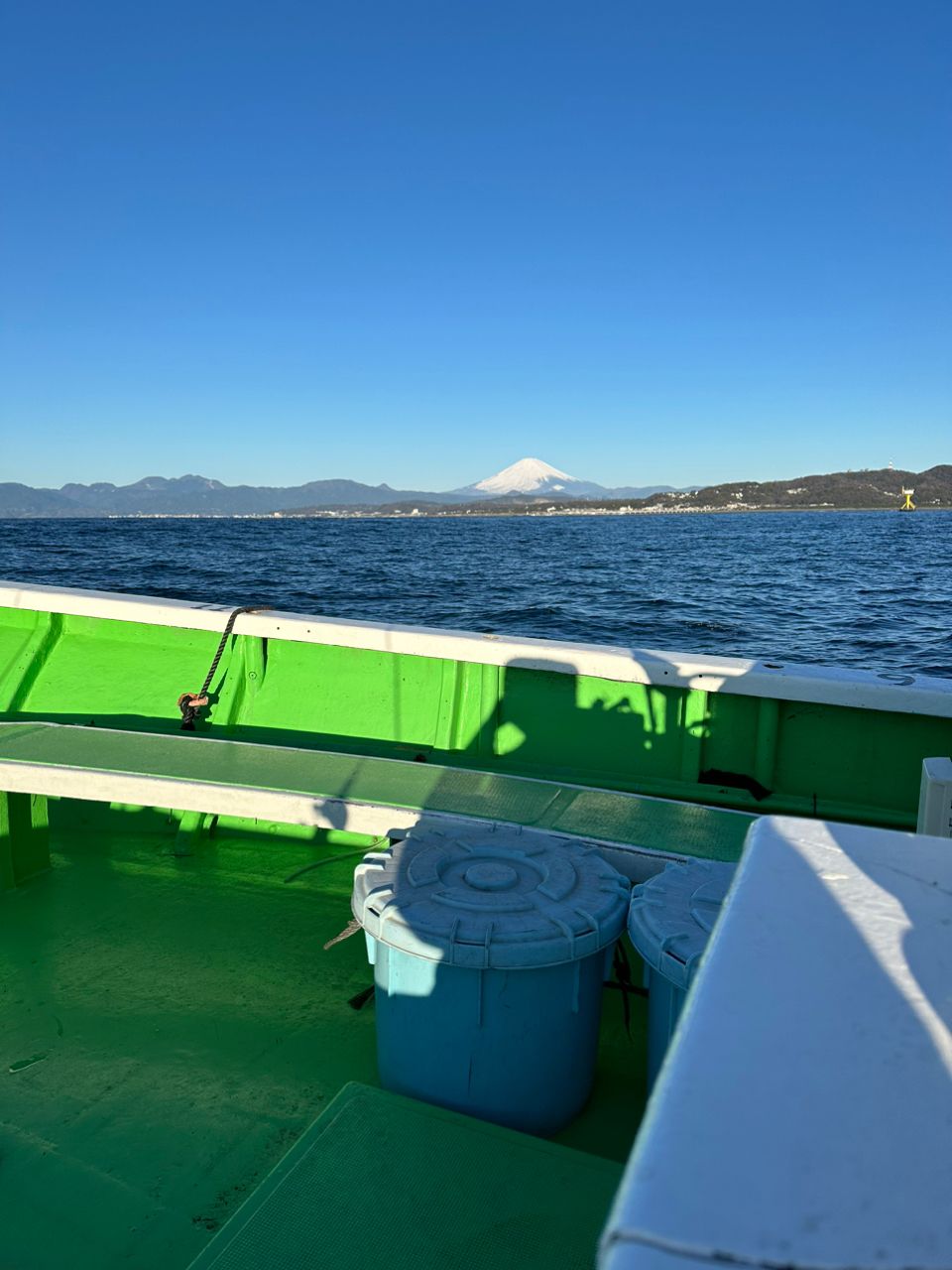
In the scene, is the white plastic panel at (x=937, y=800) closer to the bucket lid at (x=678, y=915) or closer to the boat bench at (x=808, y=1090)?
the bucket lid at (x=678, y=915)

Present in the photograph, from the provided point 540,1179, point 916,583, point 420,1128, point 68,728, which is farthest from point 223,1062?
point 916,583

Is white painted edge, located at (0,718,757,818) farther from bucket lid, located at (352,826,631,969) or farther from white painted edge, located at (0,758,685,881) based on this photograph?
bucket lid, located at (352,826,631,969)

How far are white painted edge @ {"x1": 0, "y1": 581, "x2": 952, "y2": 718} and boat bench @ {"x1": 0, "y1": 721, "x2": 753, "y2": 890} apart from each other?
0.96 meters

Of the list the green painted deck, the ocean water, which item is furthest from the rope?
the ocean water

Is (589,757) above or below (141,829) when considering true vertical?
above

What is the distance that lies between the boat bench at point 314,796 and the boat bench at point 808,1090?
2.15m

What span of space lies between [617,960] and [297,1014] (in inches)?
50.6

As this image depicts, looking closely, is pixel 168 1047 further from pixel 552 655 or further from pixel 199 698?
pixel 552 655

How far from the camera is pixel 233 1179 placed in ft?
8.16

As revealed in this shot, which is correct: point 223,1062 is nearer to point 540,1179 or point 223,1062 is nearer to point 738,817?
point 540,1179

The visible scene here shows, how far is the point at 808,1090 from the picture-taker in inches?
29.2

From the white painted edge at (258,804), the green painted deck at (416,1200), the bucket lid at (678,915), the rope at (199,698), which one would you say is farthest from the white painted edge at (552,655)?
the green painted deck at (416,1200)

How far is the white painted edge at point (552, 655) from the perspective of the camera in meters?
4.29

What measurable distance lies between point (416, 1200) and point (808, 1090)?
1.76m
